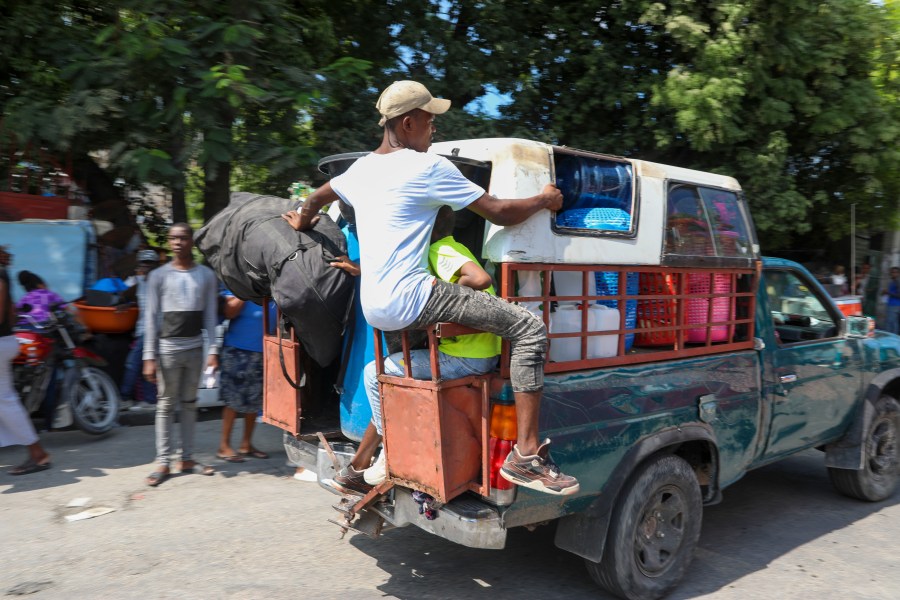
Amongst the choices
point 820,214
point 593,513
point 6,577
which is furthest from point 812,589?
point 820,214

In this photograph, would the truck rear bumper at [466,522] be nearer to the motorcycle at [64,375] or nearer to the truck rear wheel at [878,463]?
the truck rear wheel at [878,463]

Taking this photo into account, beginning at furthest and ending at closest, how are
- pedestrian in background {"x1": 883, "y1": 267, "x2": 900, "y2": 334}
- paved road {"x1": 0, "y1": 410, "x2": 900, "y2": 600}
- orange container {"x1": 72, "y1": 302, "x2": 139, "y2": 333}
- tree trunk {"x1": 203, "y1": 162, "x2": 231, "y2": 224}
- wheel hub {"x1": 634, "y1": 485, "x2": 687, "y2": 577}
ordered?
pedestrian in background {"x1": 883, "y1": 267, "x2": 900, "y2": 334}
tree trunk {"x1": 203, "y1": 162, "x2": 231, "y2": 224}
orange container {"x1": 72, "y1": 302, "x2": 139, "y2": 333}
paved road {"x1": 0, "y1": 410, "x2": 900, "y2": 600}
wheel hub {"x1": 634, "y1": 485, "x2": 687, "y2": 577}

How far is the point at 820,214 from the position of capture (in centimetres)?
1312

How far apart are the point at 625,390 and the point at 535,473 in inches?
30.8

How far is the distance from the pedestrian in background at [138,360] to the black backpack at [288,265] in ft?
12.0

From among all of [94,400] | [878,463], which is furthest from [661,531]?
[94,400]

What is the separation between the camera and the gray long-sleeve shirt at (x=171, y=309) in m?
5.42

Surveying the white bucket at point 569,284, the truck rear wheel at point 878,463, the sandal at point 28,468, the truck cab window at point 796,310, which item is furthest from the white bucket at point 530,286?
the sandal at point 28,468

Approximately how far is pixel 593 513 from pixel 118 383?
5613mm

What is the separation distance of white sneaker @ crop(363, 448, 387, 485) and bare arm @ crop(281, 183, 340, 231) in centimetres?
118

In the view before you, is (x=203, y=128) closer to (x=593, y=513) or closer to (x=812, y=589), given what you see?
(x=593, y=513)

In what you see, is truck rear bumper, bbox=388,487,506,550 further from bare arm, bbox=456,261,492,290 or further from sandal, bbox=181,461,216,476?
sandal, bbox=181,461,216,476

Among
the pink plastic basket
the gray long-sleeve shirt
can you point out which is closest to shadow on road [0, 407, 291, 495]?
the gray long-sleeve shirt

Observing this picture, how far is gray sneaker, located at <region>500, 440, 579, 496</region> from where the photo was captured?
2998 mm
